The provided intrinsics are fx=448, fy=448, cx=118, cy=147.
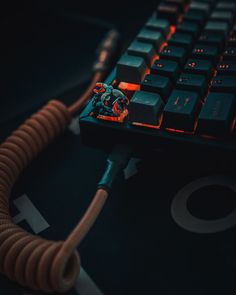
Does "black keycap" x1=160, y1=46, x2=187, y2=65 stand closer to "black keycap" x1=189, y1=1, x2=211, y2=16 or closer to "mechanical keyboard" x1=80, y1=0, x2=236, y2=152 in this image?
"mechanical keyboard" x1=80, y1=0, x2=236, y2=152

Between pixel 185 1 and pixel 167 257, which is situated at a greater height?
pixel 185 1

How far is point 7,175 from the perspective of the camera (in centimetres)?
77

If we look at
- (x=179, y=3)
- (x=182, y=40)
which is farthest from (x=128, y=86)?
(x=179, y=3)

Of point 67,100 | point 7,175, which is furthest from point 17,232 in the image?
point 67,100

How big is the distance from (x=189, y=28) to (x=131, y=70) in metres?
0.18

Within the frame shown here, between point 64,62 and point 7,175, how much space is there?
43cm

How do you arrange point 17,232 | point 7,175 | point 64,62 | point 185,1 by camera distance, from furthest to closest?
1. point 64,62
2. point 185,1
3. point 7,175
4. point 17,232

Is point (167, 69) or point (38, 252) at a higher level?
point (167, 69)

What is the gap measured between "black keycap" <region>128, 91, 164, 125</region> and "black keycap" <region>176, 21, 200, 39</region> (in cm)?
21

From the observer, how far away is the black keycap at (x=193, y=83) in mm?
724

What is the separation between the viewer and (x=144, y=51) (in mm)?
808

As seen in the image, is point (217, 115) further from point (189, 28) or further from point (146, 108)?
point (189, 28)

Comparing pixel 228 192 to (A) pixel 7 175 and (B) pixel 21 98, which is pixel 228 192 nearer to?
(A) pixel 7 175

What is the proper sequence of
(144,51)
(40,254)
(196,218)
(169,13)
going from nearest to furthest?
(40,254)
(196,218)
(144,51)
(169,13)
